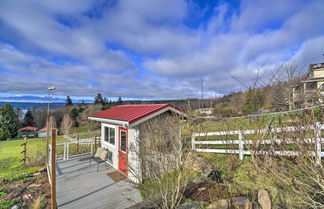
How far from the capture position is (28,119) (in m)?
33.5

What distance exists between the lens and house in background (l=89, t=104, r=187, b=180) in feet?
17.9

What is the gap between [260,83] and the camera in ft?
11.1

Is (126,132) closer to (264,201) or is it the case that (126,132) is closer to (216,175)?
(216,175)

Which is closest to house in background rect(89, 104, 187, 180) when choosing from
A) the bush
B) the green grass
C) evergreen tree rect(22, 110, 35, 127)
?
the bush

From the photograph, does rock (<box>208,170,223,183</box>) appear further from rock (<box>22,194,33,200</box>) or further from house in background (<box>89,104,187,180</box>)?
rock (<box>22,194,33,200</box>)

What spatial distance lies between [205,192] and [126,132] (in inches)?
147

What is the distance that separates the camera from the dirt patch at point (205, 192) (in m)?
3.82

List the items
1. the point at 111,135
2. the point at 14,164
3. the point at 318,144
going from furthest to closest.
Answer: the point at 14,164 < the point at 111,135 < the point at 318,144

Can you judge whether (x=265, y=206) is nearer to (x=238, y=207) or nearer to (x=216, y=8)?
(x=238, y=207)

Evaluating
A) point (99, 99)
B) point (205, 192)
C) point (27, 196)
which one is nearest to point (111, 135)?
point (27, 196)

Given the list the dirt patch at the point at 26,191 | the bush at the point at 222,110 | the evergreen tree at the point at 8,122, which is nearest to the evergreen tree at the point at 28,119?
the evergreen tree at the point at 8,122

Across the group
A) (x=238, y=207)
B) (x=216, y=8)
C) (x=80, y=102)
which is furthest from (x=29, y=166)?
(x=80, y=102)

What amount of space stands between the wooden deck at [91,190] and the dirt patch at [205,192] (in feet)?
5.47

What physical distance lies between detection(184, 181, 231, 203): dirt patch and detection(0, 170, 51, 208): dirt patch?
4499 mm
